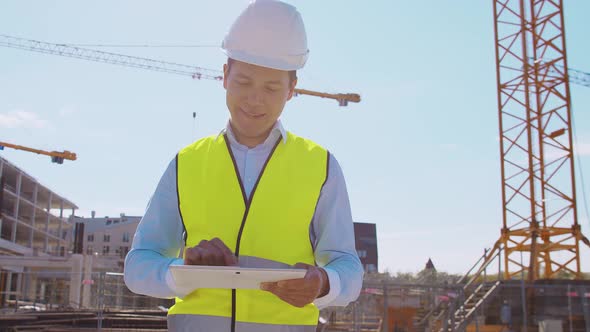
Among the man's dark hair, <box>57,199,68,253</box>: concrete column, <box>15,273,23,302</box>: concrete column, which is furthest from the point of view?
<box>57,199,68,253</box>: concrete column

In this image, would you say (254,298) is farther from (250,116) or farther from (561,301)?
(561,301)

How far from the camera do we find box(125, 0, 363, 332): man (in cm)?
166

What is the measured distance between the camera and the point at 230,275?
142 cm

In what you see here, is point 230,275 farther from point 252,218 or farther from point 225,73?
point 225,73

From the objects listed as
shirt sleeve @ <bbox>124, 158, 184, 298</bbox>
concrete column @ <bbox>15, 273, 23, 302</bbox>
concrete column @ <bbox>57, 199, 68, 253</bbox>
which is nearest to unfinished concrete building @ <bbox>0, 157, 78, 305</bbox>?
concrete column @ <bbox>57, 199, 68, 253</bbox>

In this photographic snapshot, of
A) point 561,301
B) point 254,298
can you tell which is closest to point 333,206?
point 254,298

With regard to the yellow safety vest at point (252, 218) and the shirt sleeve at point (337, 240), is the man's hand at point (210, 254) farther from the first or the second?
the shirt sleeve at point (337, 240)

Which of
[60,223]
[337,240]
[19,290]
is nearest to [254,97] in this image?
[337,240]

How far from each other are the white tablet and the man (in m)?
0.10

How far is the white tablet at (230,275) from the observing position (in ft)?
4.56

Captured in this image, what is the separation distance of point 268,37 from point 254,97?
0.57 feet

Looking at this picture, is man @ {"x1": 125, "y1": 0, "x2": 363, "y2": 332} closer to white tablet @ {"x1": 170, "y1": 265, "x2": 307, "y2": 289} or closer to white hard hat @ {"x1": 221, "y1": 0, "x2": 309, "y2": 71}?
white hard hat @ {"x1": 221, "y1": 0, "x2": 309, "y2": 71}

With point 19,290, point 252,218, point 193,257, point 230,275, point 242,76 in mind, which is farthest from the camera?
point 19,290

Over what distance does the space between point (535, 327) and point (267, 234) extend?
1837cm
